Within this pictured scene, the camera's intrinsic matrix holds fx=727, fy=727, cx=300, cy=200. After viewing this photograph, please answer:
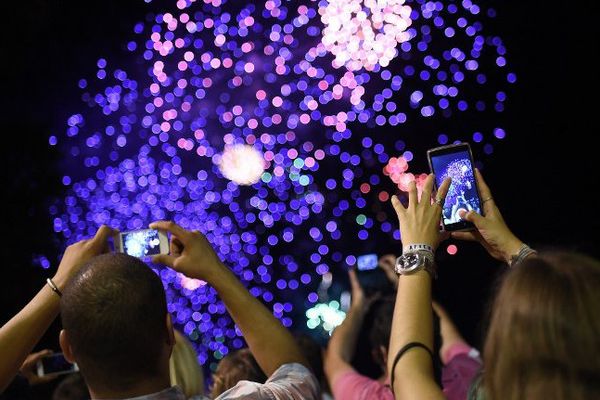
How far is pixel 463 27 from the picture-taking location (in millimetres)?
6016

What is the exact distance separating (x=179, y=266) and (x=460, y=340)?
5.27 ft

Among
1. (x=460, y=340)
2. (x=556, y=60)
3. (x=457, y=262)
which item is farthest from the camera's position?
(x=457, y=262)

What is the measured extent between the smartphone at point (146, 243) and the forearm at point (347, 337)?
1038mm

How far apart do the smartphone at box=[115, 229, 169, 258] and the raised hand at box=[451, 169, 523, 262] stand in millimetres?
666

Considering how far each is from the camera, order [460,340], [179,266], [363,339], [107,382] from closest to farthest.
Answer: [107,382], [179,266], [460,340], [363,339]

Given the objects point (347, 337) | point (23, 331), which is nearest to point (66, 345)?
point (23, 331)

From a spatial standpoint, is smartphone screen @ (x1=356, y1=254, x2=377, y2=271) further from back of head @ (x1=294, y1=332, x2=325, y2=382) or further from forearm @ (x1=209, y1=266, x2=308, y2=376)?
forearm @ (x1=209, y1=266, x2=308, y2=376)

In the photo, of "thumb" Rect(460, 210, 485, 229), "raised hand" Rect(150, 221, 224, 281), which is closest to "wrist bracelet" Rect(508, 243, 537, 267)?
"thumb" Rect(460, 210, 485, 229)

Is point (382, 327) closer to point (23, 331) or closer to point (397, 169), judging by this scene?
point (23, 331)

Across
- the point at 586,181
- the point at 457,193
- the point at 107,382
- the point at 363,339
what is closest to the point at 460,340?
the point at 457,193

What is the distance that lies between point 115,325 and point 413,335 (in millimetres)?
523

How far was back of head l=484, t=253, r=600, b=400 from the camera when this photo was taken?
2.95 feet

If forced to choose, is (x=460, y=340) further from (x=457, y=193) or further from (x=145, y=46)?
(x=145, y=46)

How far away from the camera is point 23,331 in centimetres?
154
